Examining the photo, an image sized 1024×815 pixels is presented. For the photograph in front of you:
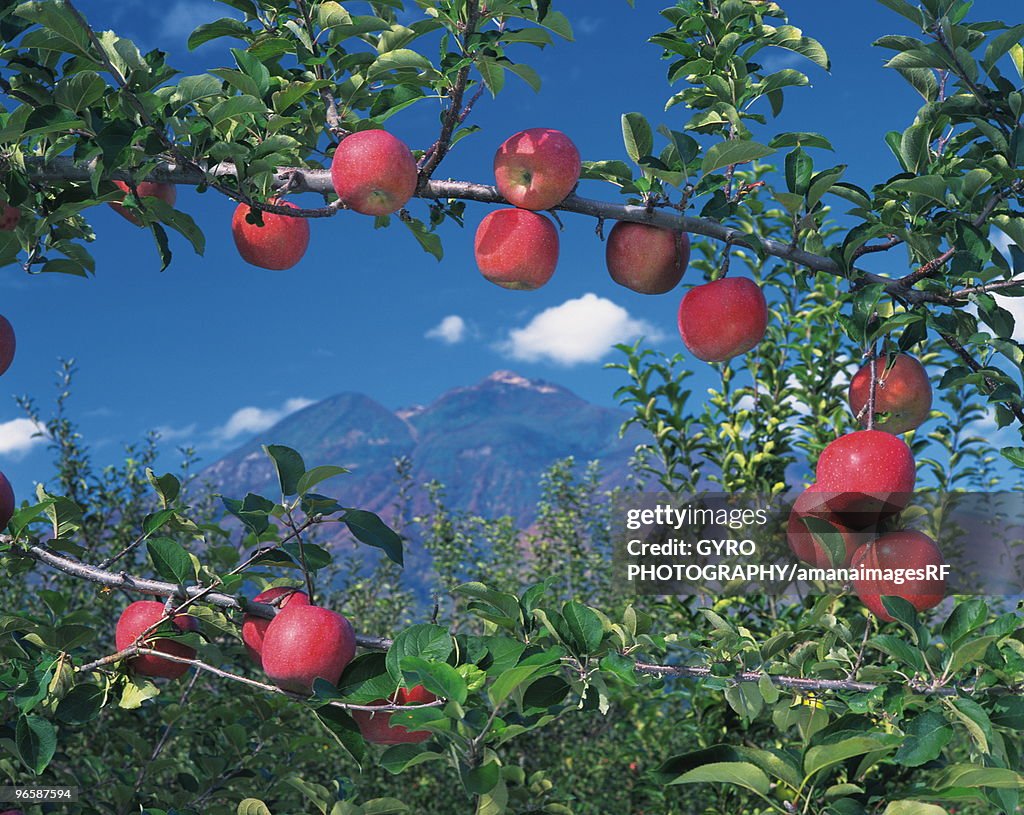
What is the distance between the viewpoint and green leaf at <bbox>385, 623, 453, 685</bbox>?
1.42 meters

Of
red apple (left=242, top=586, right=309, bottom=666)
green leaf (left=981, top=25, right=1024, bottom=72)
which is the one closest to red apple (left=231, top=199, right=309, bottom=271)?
red apple (left=242, top=586, right=309, bottom=666)

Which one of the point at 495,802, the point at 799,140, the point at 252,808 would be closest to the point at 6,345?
the point at 252,808

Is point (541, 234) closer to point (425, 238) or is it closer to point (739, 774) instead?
point (425, 238)

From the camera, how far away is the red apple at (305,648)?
1562mm

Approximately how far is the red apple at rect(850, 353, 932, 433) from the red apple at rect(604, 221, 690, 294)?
46 cm

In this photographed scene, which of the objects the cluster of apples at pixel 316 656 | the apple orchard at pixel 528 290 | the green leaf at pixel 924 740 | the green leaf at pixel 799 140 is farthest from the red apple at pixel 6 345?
the green leaf at pixel 924 740

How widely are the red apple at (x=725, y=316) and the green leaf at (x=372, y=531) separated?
0.85 meters

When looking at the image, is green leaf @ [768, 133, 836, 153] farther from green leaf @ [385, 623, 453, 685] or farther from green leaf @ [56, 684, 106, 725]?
green leaf @ [56, 684, 106, 725]

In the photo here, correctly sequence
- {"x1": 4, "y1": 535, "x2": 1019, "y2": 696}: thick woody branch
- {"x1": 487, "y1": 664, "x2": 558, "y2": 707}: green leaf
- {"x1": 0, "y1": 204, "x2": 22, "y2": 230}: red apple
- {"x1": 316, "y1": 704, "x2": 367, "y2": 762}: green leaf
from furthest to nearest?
{"x1": 0, "y1": 204, "x2": 22, "y2": 230}: red apple
{"x1": 4, "y1": 535, "x2": 1019, "y2": 696}: thick woody branch
{"x1": 316, "y1": 704, "x2": 367, "y2": 762}: green leaf
{"x1": 487, "y1": 664, "x2": 558, "y2": 707}: green leaf

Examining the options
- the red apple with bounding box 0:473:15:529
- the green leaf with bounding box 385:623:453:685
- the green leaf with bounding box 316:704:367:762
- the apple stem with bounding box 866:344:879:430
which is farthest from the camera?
the red apple with bounding box 0:473:15:529

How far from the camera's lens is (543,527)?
19.1 ft

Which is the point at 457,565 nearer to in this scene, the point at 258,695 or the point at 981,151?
the point at 258,695

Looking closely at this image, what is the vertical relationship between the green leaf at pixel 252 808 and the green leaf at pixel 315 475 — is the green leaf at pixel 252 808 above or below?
below

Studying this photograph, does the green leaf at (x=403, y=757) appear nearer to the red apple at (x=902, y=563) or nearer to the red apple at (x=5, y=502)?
the red apple at (x=902, y=563)
